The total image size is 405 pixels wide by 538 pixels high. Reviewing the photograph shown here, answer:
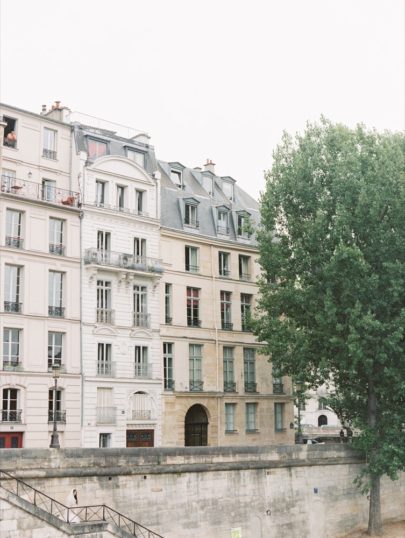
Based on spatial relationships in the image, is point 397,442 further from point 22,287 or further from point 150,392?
point 22,287

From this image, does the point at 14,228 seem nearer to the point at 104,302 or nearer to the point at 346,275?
the point at 104,302

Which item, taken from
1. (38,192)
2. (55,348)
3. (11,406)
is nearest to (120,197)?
(38,192)

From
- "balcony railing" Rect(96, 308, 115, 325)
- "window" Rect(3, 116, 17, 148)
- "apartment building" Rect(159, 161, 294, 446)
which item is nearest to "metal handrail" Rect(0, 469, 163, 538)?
"apartment building" Rect(159, 161, 294, 446)

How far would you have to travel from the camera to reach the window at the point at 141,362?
128 ft

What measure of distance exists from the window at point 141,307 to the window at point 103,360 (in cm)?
220

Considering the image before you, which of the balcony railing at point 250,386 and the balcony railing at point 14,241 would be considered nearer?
the balcony railing at point 14,241

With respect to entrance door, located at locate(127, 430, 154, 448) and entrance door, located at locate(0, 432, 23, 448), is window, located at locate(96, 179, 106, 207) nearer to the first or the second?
entrance door, located at locate(127, 430, 154, 448)

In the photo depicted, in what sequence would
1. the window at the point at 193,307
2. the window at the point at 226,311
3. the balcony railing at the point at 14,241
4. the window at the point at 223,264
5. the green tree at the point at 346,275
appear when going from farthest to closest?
1. the window at the point at 223,264
2. the window at the point at 226,311
3. the window at the point at 193,307
4. the balcony railing at the point at 14,241
5. the green tree at the point at 346,275

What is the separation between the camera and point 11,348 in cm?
3516

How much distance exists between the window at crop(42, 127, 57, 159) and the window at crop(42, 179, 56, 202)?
1250 mm

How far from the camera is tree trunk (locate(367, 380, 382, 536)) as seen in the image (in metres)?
33.7

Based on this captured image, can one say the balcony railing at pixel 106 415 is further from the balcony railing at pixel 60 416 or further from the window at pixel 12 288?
the window at pixel 12 288

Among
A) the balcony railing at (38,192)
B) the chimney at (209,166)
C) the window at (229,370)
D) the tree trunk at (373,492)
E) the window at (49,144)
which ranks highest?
the chimney at (209,166)

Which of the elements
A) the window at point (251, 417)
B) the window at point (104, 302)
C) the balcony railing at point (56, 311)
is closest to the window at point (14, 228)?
the balcony railing at point (56, 311)
